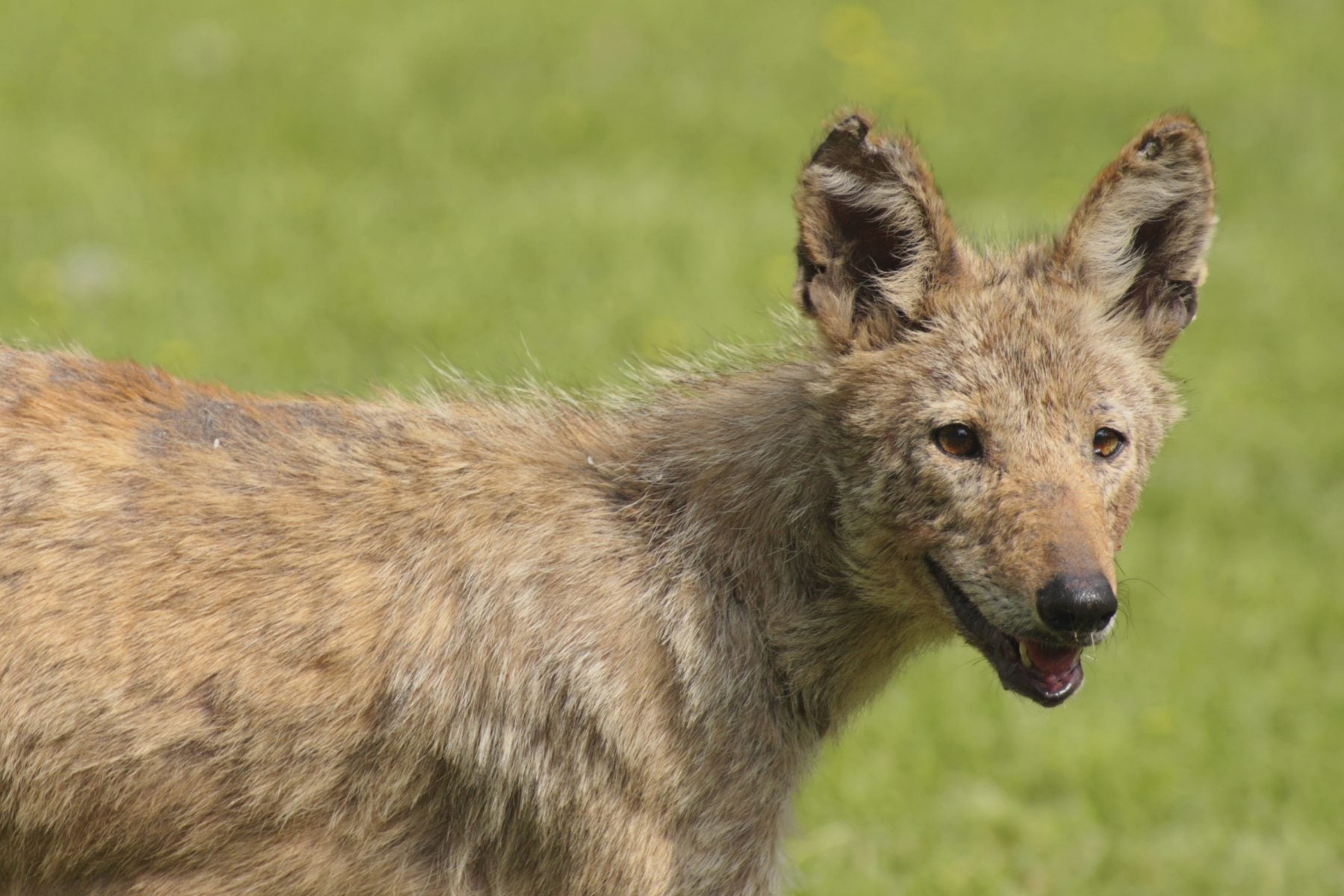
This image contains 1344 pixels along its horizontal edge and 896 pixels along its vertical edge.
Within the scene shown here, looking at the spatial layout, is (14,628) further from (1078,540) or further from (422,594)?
(1078,540)

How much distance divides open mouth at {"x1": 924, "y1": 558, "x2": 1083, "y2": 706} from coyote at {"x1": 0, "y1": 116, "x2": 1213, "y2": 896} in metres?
0.01

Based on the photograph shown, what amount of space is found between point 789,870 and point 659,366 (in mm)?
1684

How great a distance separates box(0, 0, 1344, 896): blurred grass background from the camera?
6.79m

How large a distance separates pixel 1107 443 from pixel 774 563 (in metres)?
0.98

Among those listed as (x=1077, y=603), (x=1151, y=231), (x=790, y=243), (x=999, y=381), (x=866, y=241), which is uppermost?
(x=790, y=243)

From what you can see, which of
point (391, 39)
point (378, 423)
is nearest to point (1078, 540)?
point (378, 423)

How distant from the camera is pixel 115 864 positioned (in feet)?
14.7

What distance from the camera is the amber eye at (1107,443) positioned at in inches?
173

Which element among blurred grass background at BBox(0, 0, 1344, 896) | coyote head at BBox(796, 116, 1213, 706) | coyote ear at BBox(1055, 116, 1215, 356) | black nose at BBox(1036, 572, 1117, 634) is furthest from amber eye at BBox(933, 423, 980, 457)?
blurred grass background at BBox(0, 0, 1344, 896)

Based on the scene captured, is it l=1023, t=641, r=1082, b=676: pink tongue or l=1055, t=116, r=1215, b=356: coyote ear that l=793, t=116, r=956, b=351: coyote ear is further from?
l=1023, t=641, r=1082, b=676: pink tongue

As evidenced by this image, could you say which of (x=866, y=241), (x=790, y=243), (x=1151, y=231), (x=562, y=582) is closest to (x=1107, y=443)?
(x=1151, y=231)

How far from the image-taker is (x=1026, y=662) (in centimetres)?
427

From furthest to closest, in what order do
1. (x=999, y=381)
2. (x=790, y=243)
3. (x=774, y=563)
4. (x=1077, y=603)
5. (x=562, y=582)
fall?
(x=790, y=243) < (x=774, y=563) < (x=562, y=582) < (x=999, y=381) < (x=1077, y=603)

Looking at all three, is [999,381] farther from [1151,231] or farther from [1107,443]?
[1151,231]
